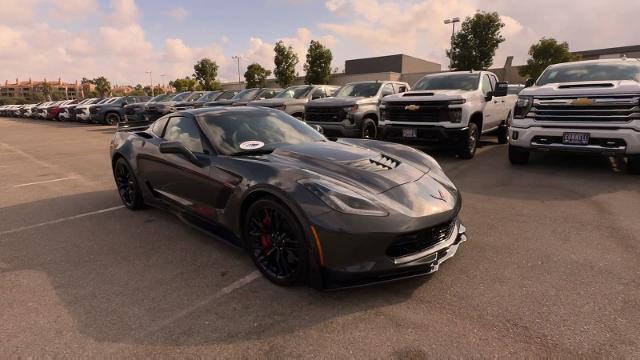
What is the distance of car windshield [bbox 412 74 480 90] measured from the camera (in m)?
8.62

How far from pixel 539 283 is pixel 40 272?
4.09m

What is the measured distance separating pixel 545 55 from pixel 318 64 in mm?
21337

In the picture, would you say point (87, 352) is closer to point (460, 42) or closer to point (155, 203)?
point (155, 203)

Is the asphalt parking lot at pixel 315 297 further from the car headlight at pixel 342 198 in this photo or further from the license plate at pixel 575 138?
the license plate at pixel 575 138

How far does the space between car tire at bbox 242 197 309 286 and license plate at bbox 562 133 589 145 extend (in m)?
5.38

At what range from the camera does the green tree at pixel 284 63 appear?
43625mm

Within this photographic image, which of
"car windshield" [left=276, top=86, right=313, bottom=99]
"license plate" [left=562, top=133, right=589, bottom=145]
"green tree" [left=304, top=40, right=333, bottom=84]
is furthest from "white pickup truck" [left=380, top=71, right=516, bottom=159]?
"green tree" [left=304, top=40, right=333, bottom=84]

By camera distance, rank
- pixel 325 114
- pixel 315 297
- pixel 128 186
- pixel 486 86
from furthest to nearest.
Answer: pixel 325 114 → pixel 486 86 → pixel 128 186 → pixel 315 297

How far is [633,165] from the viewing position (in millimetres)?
6055

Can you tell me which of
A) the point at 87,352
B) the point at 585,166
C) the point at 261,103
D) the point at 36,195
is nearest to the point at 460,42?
the point at 261,103

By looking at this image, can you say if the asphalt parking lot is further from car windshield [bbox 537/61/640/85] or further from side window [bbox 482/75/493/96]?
side window [bbox 482/75/493/96]

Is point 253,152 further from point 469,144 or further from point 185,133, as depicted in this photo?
point 469,144

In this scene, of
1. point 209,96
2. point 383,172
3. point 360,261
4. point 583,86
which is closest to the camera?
point 360,261

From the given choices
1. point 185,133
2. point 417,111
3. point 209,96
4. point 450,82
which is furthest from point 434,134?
point 209,96
